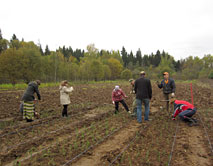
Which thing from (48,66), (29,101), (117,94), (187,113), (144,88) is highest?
(48,66)

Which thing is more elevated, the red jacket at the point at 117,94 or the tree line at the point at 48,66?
the tree line at the point at 48,66

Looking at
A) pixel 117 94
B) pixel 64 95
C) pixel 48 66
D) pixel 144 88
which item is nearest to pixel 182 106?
pixel 144 88

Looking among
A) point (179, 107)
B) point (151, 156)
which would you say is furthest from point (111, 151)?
point (179, 107)

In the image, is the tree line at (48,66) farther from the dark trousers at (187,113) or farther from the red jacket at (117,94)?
the dark trousers at (187,113)

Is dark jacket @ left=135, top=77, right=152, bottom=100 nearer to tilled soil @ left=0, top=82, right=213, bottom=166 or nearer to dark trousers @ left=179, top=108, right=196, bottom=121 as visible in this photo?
tilled soil @ left=0, top=82, right=213, bottom=166

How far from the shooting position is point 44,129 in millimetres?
5723

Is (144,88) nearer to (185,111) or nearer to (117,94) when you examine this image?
(117,94)

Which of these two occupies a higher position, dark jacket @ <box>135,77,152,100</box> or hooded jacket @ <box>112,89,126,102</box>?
dark jacket @ <box>135,77,152,100</box>

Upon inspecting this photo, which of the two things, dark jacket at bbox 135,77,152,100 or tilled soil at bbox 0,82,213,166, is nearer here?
tilled soil at bbox 0,82,213,166

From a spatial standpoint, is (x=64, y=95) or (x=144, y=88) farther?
(x=64, y=95)

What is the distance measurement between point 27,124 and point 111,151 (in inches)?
146

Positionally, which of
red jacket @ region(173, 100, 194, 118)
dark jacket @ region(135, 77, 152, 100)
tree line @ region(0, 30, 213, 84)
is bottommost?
red jacket @ region(173, 100, 194, 118)

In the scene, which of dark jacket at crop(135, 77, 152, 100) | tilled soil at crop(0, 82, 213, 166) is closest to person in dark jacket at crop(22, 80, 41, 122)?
tilled soil at crop(0, 82, 213, 166)

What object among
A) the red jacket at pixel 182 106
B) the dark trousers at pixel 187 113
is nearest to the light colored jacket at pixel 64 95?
the red jacket at pixel 182 106
